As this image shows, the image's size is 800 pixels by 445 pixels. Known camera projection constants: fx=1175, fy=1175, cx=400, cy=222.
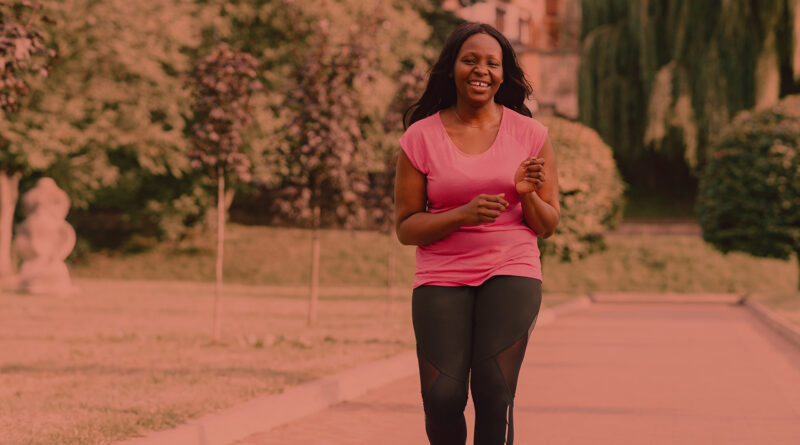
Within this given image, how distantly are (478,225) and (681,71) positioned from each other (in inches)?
1116

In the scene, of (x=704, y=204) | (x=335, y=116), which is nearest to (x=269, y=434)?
(x=335, y=116)

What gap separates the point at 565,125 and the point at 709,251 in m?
13.0

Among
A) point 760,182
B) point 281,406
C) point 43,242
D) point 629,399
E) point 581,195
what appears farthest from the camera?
point 760,182

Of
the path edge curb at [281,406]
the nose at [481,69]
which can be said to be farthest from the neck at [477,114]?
the path edge curb at [281,406]

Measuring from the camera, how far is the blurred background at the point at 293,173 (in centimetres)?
1245

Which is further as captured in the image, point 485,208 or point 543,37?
point 543,37

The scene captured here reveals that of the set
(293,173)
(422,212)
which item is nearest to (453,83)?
(422,212)

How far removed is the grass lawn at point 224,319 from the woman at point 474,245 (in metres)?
2.89

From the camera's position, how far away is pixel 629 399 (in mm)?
9977

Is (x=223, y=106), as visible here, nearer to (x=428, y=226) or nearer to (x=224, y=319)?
(x=224, y=319)

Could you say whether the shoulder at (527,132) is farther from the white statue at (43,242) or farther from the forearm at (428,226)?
the white statue at (43,242)

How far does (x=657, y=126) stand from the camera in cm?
3103

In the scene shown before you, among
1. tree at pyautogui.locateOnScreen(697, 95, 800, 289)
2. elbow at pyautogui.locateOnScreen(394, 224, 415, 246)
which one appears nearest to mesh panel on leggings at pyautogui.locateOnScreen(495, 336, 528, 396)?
elbow at pyautogui.locateOnScreen(394, 224, 415, 246)

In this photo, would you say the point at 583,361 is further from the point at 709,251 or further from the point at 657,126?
the point at 709,251
